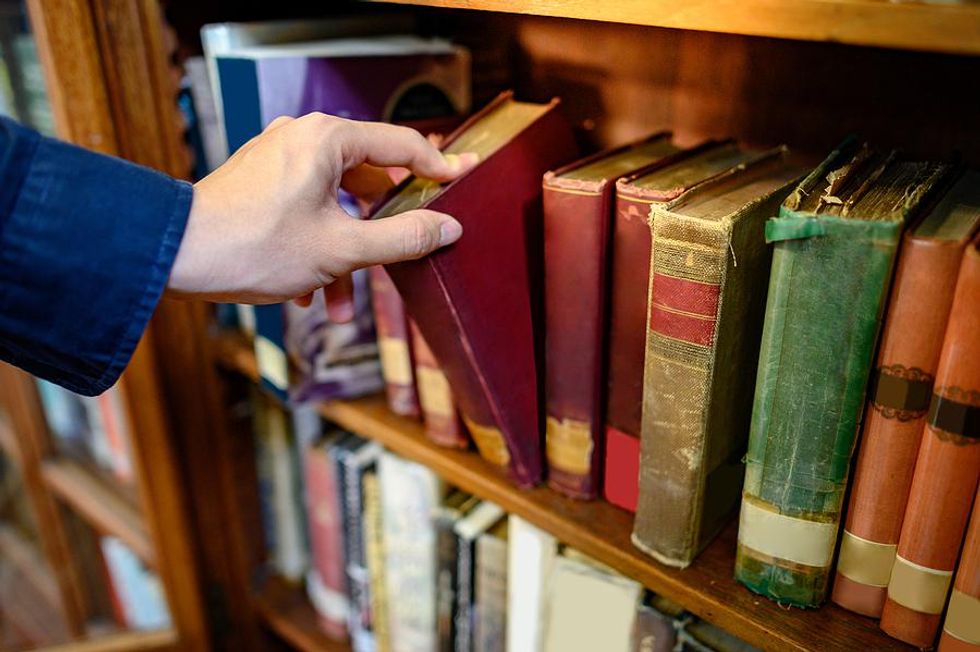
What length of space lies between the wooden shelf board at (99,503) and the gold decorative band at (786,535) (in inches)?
38.6

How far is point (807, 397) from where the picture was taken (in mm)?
528

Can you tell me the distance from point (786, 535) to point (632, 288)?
0.22m

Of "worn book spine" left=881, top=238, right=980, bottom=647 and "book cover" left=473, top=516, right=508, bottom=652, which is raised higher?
"worn book spine" left=881, top=238, right=980, bottom=647

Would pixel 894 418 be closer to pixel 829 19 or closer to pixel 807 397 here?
pixel 807 397

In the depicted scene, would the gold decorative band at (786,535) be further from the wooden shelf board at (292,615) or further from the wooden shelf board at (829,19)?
the wooden shelf board at (292,615)

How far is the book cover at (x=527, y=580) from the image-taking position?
757 mm

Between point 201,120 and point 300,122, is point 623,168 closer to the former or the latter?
point 300,122

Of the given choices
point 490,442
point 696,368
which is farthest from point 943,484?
point 490,442

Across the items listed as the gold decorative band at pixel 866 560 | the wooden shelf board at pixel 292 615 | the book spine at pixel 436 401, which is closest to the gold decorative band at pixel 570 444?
the book spine at pixel 436 401

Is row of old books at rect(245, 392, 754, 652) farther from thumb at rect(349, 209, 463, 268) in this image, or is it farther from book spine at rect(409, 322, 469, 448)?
thumb at rect(349, 209, 463, 268)

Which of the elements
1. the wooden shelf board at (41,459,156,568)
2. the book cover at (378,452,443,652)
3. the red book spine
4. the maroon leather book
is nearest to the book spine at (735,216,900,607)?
the maroon leather book

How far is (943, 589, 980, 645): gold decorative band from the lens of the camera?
51cm

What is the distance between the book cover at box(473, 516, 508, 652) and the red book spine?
9.7 inches

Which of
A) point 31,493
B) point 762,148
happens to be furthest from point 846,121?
point 31,493
